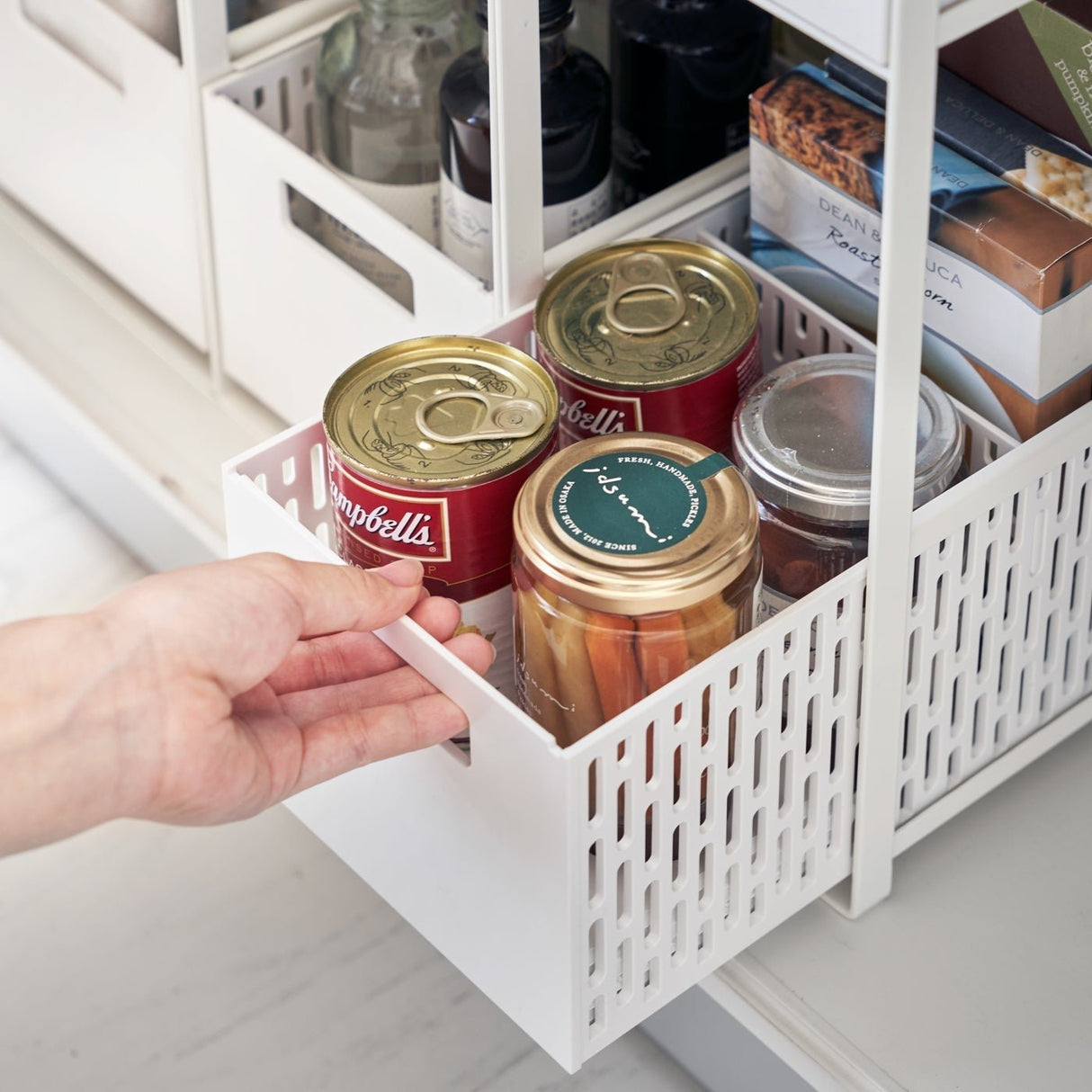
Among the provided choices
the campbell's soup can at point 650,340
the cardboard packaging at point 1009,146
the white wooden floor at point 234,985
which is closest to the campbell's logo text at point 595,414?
the campbell's soup can at point 650,340

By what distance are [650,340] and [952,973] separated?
0.38m

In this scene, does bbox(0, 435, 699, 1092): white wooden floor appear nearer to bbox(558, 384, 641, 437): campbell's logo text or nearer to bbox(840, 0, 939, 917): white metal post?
bbox(840, 0, 939, 917): white metal post

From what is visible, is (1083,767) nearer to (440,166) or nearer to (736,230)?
(736,230)

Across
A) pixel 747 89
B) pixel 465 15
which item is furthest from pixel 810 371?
pixel 465 15

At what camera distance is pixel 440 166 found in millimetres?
1054

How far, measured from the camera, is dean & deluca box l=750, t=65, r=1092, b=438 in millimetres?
845

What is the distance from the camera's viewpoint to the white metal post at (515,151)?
33.4 inches

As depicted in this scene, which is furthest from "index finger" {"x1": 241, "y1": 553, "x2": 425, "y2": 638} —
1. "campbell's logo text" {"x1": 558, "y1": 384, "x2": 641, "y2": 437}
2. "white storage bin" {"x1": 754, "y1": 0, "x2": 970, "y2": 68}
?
"white storage bin" {"x1": 754, "y1": 0, "x2": 970, "y2": 68}

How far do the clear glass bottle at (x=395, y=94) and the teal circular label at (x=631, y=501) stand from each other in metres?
0.38

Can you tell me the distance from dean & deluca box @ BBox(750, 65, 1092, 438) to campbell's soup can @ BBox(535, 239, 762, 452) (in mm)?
78

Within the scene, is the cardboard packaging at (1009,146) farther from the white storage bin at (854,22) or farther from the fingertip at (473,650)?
the fingertip at (473,650)

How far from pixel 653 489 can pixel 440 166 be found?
1.22ft

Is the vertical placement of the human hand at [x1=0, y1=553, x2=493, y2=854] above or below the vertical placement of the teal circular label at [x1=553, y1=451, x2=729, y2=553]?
below

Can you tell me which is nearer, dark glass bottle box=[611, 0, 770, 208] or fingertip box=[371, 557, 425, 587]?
fingertip box=[371, 557, 425, 587]
